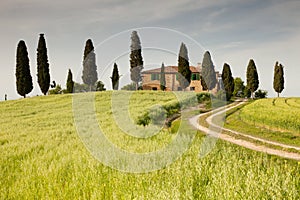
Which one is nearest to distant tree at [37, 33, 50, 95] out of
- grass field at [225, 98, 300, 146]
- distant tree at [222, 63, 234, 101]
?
grass field at [225, 98, 300, 146]

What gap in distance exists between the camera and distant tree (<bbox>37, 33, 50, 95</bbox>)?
5291cm

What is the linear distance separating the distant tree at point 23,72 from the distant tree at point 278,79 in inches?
2230

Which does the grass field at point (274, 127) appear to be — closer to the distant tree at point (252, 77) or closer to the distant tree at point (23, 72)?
the distant tree at point (23, 72)

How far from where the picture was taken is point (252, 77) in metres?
74.2

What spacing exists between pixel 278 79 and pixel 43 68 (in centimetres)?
5477

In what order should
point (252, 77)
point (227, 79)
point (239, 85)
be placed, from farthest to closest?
point (239, 85) < point (252, 77) < point (227, 79)

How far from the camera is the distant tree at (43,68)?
174 feet

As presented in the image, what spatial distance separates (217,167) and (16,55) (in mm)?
50098

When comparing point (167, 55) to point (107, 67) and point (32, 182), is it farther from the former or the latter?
point (32, 182)

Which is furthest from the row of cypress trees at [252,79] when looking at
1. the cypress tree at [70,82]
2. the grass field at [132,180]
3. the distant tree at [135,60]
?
the grass field at [132,180]

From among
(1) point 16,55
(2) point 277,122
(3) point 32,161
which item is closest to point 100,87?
(1) point 16,55

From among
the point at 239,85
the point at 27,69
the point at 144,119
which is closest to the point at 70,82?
the point at 27,69

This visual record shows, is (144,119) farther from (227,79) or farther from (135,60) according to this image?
(227,79)

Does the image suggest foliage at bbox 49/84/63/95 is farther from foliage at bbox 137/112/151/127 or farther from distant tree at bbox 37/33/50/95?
foliage at bbox 137/112/151/127
